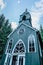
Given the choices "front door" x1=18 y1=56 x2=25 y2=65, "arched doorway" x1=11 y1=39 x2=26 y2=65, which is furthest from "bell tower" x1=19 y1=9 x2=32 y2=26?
"front door" x1=18 y1=56 x2=25 y2=65

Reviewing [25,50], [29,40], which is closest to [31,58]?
[25,50]

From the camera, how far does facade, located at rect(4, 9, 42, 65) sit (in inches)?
561

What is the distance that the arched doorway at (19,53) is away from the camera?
14758 millimetres

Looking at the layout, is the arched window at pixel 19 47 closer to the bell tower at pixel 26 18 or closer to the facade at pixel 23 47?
the facade at pixel 23 47

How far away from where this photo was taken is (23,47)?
15.5 m

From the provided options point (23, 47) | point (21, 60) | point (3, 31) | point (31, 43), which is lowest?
point (21, 60)

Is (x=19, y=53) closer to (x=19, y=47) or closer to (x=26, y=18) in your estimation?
(x=19, y=47)

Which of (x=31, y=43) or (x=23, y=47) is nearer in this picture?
(x=31, y=43)

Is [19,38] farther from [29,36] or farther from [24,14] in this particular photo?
[24,14]

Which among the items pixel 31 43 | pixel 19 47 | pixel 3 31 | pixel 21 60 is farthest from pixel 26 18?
pixel 3 31

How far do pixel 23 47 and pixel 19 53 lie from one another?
43.1 inches

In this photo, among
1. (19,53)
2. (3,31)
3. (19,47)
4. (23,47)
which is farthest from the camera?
(3,31)

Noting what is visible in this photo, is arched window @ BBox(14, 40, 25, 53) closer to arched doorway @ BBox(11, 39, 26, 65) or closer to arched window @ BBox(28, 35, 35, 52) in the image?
arched doorway @ BBox(11, 39, 26, 65)

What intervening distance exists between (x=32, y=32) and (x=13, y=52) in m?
4.34
